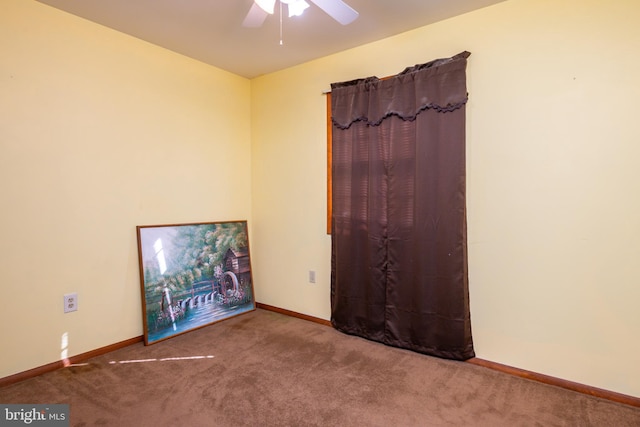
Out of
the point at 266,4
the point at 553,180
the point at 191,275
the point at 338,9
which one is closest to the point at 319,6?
the point at 338,9

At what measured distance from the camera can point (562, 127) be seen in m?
1.95

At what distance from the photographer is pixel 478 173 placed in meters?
2.22

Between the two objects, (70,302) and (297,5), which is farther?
(70,302)

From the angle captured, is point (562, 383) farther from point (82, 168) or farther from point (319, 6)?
point (82, 168)

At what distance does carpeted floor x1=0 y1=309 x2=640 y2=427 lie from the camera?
170 centimetres

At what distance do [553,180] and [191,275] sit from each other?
9.05 ft

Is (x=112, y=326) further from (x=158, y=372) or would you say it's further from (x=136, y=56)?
(x=136, y=56)

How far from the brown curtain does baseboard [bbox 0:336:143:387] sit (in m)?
1.66

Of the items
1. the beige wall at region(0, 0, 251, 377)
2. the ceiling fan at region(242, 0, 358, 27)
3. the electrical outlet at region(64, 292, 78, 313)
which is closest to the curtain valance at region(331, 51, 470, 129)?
the ceiling fan at region(242, 0, 358, 27)

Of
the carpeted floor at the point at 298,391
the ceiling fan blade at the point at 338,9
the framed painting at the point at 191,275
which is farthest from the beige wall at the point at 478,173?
the ceiling fan blade at the point at 338,9

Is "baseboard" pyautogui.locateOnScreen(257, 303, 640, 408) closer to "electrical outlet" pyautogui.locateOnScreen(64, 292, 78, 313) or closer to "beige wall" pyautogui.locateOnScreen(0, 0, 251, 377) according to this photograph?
"beige wall" pyautogui.locateOnScreen(0, 0, 251, 377)

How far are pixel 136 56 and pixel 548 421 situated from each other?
3.52 metres

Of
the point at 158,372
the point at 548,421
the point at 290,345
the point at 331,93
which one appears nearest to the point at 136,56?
the point at 331,93

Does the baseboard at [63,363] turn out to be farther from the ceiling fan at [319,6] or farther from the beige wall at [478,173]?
the ceiling fan at [319,6]
